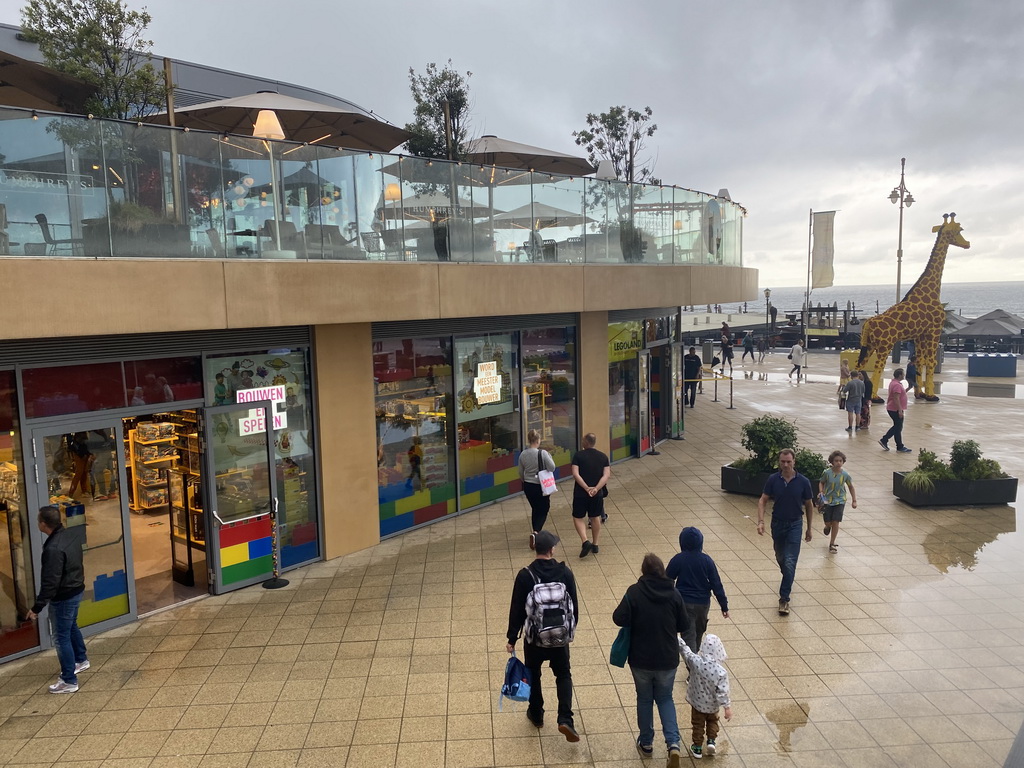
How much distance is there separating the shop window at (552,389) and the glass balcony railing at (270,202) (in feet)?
5.11

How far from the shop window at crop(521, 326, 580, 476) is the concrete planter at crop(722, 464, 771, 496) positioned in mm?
2768

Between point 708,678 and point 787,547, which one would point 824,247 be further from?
point 708,678

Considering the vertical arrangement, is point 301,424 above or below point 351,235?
below

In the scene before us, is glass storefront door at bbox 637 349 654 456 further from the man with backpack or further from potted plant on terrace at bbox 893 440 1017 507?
the man with backpack

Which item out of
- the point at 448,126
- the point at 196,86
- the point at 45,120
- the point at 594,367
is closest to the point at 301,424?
the point at 45,120

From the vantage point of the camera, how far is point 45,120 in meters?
6.55

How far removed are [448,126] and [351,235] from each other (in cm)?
605

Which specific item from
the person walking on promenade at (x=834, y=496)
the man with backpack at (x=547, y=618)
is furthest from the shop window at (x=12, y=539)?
the person walking on promenade at (x=834, y=496)

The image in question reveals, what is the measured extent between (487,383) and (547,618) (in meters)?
6.98

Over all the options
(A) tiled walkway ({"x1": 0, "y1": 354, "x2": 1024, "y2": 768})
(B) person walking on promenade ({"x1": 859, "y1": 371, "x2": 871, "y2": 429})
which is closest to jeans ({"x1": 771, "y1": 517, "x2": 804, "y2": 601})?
(A) tiled walkway ({"x1": 0, "y1": 354, "x2": 1024, "y2": 768})

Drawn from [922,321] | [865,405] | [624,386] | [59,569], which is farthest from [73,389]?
[922,321]

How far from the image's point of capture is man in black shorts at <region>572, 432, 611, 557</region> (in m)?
9.34

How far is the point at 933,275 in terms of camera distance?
22.6 meters

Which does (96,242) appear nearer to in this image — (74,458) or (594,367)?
(74,458)
